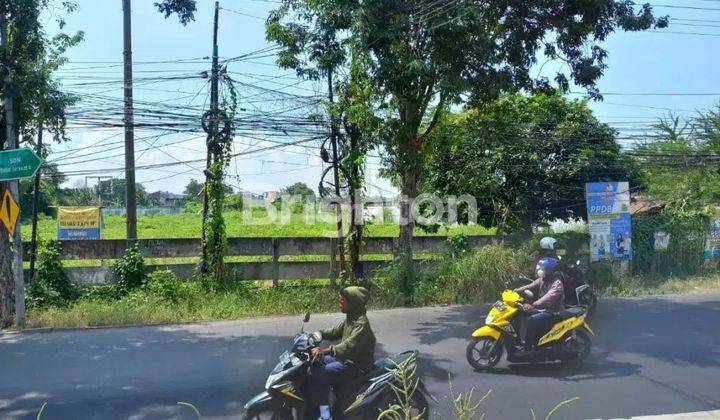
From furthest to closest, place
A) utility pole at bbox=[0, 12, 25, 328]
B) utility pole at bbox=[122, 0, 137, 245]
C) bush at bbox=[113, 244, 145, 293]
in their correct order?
utility pole at bbox=[122, 0, 137, 245] < bush at bbox=[113, 244, 145, 293] < utility pole at bbox=[0, 12, 25, 328]

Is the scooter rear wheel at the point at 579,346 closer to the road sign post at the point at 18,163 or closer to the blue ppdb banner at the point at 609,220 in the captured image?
the blue ppdb banner at the point at 609,220

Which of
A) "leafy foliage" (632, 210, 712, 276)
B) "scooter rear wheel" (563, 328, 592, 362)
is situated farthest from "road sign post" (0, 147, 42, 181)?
"leafy foliage" (632, 210, 712, 276)

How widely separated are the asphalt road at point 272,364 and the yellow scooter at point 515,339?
0.62ft

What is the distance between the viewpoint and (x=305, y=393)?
510 centimetres

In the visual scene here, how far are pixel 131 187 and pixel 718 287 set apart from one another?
14.2 meters

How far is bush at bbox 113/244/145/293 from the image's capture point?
42.4 ft

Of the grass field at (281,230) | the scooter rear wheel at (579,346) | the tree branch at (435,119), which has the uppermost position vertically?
the tree branch at (435,119)

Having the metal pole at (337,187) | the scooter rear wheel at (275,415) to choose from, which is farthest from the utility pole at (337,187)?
the scooter rear wheel at (275,415)

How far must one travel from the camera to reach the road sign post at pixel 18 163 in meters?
9.72

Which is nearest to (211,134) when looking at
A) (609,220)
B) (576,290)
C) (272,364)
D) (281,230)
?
(272,364)

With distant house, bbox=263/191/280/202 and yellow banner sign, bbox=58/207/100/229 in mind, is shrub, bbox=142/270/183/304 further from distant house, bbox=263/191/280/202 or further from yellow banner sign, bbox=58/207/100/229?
yellow banner sign, bbox=58/207/100/229

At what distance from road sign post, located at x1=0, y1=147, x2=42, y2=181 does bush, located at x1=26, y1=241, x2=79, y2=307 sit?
2.84 m

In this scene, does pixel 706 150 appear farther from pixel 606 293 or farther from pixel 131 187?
pixel 131 187

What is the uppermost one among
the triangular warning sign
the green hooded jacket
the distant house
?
the distant house
